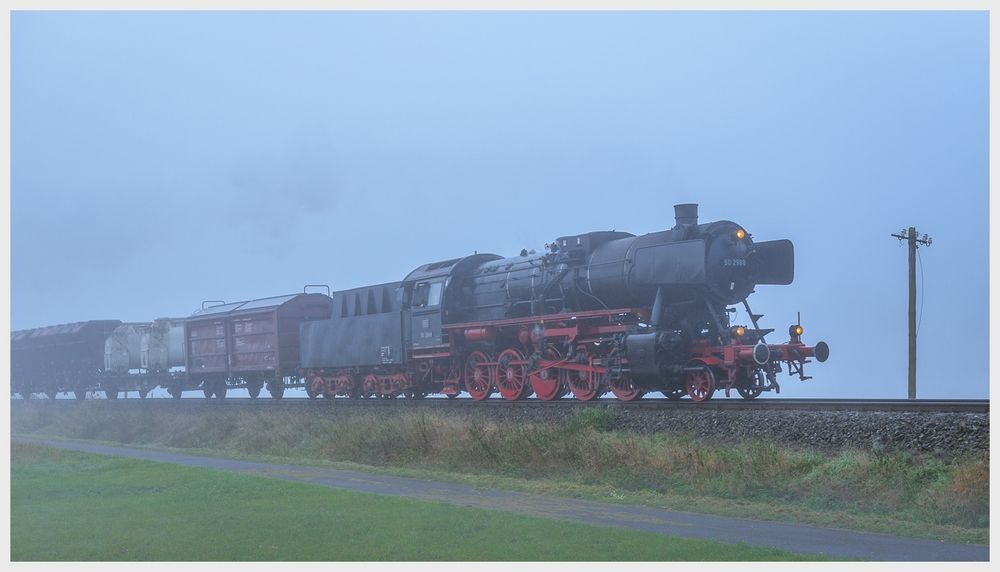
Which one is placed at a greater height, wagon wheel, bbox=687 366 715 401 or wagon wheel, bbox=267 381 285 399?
wagon wheel, bbox=687 366 715 401

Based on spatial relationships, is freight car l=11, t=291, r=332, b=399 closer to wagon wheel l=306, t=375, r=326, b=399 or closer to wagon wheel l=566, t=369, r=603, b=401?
wagon wheel l=306, t=375, r=326, b=399

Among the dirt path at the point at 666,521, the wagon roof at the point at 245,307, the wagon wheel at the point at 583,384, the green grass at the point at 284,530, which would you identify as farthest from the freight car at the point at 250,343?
the green grass at the point at 284,530

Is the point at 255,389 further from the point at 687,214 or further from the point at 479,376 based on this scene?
the point at 687,214

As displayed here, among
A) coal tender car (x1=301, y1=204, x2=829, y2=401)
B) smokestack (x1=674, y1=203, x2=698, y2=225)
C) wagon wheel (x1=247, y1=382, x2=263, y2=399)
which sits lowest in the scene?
wagon wheel (x1=247, y1=382, x2=263, y2=399)

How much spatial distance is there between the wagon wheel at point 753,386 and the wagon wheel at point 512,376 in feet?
17.7

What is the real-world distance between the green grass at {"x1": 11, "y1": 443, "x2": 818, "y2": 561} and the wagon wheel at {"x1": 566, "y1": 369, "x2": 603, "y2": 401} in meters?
8.43

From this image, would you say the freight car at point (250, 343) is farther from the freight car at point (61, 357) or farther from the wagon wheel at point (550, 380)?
the wagon wheel at point (550, 380)

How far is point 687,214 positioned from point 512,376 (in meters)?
5.85

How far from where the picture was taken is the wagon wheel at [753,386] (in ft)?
69.2

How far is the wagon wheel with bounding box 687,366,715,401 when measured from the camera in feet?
70.0

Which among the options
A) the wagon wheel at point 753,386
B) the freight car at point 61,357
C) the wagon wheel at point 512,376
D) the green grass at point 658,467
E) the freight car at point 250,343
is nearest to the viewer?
the green grass at point 658,467

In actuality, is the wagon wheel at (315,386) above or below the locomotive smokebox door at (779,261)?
below

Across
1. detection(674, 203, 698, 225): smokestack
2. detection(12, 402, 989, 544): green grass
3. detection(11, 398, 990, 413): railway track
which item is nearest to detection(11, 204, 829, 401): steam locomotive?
detection(674, 203, 698, 225): smokestack

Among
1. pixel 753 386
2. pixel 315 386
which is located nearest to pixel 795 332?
pixel 753 386
